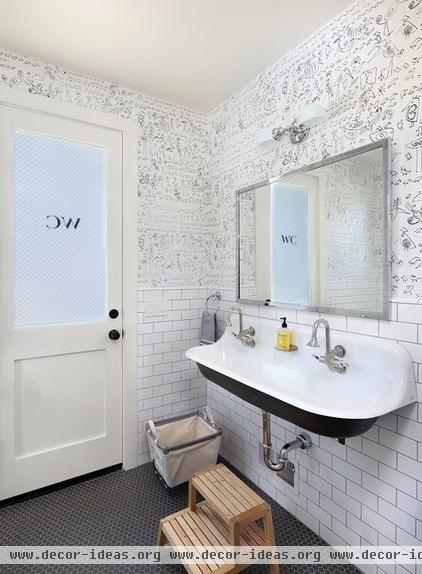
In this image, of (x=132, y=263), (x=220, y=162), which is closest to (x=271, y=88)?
(x=220, y=162)

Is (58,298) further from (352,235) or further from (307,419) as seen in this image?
(352,235)

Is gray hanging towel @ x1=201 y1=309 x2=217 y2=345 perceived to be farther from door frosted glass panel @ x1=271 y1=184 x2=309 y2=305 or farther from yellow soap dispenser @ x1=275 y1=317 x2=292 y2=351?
yellow soap dispenser @ x1=275 y1=317 x2=292 y2=351

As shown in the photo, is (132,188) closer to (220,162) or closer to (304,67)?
(220,162)

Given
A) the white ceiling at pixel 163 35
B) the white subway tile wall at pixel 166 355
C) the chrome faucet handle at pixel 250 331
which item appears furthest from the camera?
the white subway tile wall at pixel 166 355

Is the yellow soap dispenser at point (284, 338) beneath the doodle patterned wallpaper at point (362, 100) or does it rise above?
beneath

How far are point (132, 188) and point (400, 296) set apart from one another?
1711 mm

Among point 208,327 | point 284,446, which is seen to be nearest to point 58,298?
point 208,327

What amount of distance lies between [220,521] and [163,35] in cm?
241

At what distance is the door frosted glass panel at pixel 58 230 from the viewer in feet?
6.16

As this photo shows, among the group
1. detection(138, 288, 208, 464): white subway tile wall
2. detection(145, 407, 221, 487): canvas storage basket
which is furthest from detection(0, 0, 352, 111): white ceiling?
detection(145, 407, 221, 487): canvas storage basket

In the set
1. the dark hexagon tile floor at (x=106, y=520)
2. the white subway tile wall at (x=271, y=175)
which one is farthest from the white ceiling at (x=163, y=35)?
the dark hexagon tile floor at (x=106, y=520)

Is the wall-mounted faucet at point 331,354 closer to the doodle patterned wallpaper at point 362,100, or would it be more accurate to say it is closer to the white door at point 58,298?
the doodle patterned wallpaper at point 362,100

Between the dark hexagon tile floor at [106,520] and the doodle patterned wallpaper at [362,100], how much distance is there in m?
1.34

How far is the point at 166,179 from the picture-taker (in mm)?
2297
